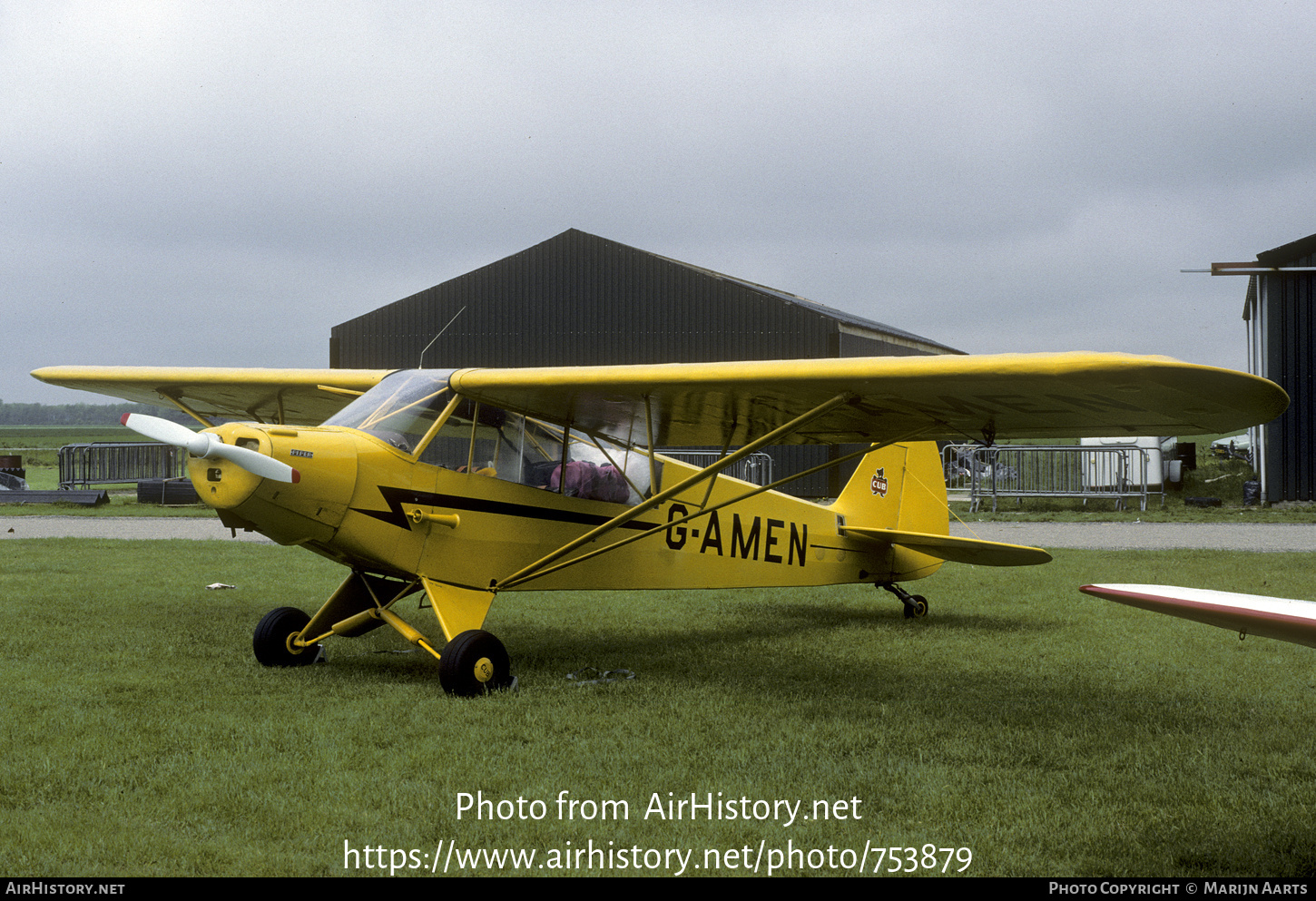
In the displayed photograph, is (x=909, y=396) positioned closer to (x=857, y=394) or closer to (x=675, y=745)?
(x=857, y=394)

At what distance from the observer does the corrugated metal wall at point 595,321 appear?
28.7 m

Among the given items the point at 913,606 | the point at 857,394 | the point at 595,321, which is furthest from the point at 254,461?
the point at 595,321

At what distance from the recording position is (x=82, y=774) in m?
4.45

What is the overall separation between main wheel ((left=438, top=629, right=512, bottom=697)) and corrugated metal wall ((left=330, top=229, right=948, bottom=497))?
22356 millimetres

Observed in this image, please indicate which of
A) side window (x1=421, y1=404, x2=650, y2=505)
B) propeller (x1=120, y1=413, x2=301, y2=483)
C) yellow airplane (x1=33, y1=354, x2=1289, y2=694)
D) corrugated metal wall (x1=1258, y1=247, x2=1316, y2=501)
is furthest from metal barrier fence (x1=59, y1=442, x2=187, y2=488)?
corrugated metal wall (x1=1258, y1=247, x2=1316, y2=501)

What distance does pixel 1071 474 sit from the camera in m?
26.8

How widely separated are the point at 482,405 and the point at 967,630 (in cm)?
476

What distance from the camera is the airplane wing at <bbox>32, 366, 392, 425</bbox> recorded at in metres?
8.77

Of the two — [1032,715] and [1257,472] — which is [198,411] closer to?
[1032,715]

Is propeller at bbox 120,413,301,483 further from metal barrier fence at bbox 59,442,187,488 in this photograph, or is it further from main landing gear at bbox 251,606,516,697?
metal barrier fence at bbox 59,442,187,488

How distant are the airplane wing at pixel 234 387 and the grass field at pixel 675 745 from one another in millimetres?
1973

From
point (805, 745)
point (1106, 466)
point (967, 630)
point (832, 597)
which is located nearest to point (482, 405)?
point (805, 745)

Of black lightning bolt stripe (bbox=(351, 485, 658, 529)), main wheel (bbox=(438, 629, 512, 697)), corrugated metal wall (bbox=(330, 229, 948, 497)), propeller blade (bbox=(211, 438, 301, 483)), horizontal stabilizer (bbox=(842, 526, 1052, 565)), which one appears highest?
corrugated metal wall (bbox=(330, 229, 948, 497))

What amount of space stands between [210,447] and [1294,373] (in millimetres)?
24981
